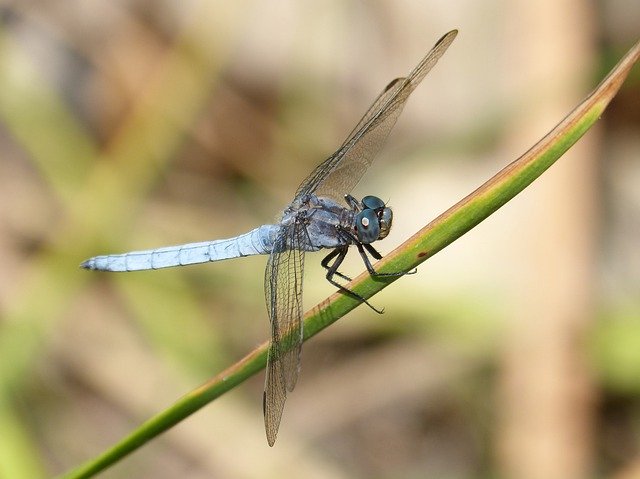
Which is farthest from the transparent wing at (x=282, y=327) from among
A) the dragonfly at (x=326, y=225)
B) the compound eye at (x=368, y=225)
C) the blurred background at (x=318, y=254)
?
the blurred background at (x=318, y=254)

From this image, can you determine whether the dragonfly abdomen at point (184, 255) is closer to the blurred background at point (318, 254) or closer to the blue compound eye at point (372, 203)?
the blue compound eye at point (372, 203)

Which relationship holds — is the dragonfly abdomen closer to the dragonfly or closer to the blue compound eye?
the dragonfly

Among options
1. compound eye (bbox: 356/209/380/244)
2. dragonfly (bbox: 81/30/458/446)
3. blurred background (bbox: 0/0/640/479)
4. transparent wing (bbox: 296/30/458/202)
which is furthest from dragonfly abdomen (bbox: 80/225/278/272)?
blurred background (bbox: 0/0/640/479)

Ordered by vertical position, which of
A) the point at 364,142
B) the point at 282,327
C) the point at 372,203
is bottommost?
the point at 282,327

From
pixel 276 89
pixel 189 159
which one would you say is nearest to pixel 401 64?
pixel 276 89

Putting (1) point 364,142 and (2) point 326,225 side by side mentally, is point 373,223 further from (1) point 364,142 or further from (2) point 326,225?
(1) point 364,142

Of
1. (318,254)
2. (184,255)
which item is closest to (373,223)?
(184,255)
